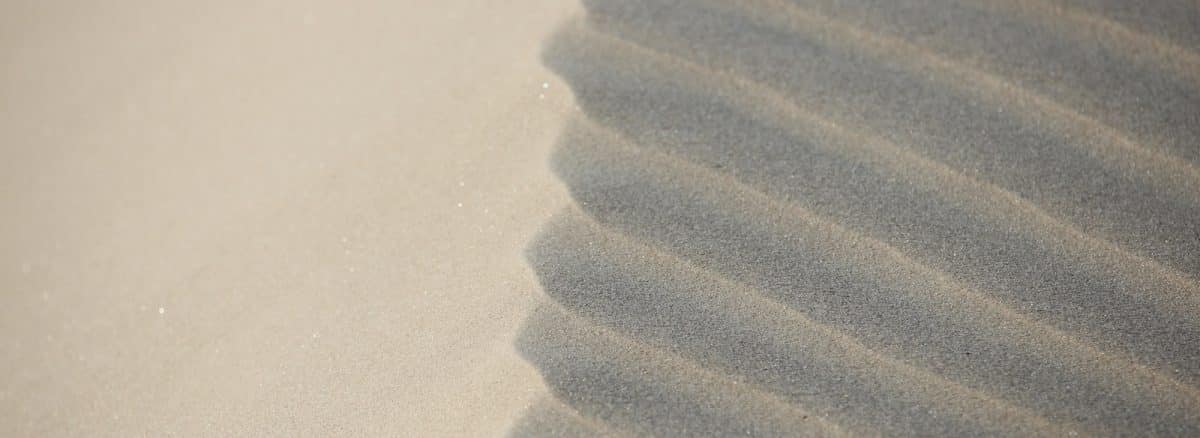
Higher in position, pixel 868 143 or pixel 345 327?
pixel 868 143

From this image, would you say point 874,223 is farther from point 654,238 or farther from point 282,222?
point 282,222

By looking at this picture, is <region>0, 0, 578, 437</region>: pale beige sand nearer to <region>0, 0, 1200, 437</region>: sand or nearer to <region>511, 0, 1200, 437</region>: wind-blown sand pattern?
<region>0, 0, 1200, 437</region>: sand

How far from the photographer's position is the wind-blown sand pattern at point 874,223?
3.96ft

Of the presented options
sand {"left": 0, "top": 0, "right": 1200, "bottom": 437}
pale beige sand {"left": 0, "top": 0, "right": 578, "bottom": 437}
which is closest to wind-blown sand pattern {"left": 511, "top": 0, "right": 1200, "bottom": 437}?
sand {"left": 0, "top": 0, "right": 1200, "bottom": 437}

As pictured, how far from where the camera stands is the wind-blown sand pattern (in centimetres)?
121

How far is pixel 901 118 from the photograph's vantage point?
1389 mm

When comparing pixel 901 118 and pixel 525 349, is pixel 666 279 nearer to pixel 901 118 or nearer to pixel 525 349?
pixel 525 349

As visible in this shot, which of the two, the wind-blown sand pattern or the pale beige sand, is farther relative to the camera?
the pale beige sand

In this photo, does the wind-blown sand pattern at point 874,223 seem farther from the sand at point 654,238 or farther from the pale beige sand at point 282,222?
the pale beige sand at point 282,222

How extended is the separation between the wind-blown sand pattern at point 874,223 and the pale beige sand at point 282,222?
0.35 feet

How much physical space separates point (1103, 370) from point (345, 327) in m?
1.04

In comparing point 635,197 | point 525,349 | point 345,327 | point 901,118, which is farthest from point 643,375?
point 901,118

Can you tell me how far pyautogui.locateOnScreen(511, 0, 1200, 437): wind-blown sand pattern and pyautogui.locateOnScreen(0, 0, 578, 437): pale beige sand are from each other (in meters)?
0.11

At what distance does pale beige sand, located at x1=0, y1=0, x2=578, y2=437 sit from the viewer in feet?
4.31
